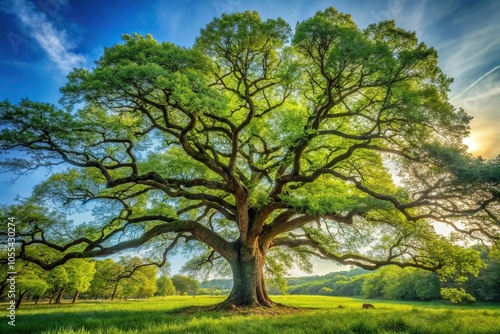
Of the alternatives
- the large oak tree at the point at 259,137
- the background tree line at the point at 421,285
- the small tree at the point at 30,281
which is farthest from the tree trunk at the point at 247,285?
the small tree at the point at 30,281

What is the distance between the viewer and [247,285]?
14297 mm

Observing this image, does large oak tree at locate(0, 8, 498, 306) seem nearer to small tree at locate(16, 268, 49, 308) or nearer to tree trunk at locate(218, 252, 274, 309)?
tree trunk at locate(218, 252, 274, 309)

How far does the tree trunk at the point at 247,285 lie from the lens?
546 inches

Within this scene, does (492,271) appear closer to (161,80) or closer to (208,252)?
(208,252)

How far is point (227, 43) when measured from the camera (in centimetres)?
1168

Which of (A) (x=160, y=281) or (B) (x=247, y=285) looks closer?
(B) (x=247, y=285)

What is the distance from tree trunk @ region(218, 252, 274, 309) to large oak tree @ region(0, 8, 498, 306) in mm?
75

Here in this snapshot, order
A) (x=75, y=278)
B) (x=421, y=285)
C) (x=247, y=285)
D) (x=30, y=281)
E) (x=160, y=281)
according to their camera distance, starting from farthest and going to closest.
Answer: (x=160, y=281) → (x=421, y=285) → (x=75, y=278) → (x=30, y=281) → (x=247, y=285)

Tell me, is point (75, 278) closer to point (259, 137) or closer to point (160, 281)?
point (259, 137)

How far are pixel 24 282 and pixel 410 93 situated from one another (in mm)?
38783

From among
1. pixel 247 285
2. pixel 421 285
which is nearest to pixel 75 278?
pixel 247 285

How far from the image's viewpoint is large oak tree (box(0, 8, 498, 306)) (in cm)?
1033

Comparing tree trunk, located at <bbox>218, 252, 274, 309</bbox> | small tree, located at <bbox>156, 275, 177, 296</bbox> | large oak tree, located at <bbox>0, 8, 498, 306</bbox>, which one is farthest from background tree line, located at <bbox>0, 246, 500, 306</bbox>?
tree trunk, located at <bbox>218, 252, 274, 309</bbox>

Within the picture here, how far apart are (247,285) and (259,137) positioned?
7.82 meters
